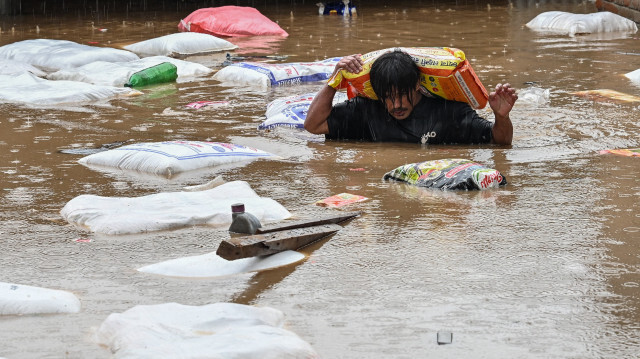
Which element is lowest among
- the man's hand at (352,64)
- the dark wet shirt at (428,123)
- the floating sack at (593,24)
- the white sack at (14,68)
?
the dark wet shirt at (428,123)

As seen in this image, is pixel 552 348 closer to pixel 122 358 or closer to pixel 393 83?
pixel 122 358

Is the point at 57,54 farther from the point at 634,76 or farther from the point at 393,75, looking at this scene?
the point at 634,76

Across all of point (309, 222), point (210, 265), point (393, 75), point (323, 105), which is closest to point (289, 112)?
point (323, 105)

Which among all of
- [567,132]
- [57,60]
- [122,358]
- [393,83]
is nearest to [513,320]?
[122,358]

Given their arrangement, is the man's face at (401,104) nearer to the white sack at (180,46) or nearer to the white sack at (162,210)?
the white sack at (162,210)

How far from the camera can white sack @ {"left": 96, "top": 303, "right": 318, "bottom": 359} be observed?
2.65 m

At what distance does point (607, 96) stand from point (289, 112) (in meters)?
2.38

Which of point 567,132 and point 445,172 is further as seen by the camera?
point 567,132

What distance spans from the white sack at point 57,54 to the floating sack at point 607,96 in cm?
457

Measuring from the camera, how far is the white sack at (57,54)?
366 inches

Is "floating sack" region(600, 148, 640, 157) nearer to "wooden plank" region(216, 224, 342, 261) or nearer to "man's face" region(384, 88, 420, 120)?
"man's face" region(384, 88, 420, 120)

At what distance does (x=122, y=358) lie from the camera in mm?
2646

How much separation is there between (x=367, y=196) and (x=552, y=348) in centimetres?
185

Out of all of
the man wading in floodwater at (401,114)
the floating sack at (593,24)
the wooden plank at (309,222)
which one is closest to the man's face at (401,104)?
the man wading in floodwater at (401,114)
